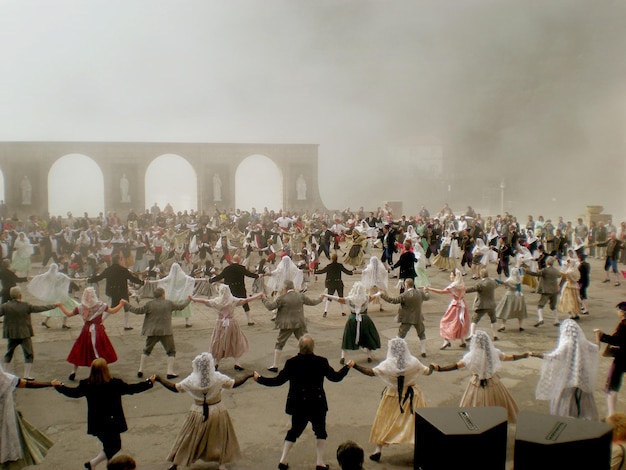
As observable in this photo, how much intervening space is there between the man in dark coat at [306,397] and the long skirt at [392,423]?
2.28ft

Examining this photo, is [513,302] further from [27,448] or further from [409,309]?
[27,448]

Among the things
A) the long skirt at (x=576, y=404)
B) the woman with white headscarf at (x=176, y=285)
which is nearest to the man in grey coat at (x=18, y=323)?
the woman with white headscarf at (x=176, y=285)

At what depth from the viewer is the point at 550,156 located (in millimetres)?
55188

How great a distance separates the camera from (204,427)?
6.71 metres

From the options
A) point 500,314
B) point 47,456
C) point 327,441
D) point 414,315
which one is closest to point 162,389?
point 47,456

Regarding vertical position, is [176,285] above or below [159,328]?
above

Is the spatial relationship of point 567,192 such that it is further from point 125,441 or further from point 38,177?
point 125,441

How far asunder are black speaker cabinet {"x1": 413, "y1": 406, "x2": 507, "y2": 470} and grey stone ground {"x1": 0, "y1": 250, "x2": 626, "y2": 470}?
Result: 3293 mm

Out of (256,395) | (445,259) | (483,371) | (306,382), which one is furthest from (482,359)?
(445,259)

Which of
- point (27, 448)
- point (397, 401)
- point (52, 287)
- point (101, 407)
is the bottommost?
point (27, 448)

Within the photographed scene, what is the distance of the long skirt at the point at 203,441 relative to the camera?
6.66m

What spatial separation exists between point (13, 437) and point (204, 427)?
2.06 metres

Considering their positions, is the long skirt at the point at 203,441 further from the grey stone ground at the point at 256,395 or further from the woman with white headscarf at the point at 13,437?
the woman with white headscarf at the point at 13,437

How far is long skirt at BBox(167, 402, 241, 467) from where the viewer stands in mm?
6664
